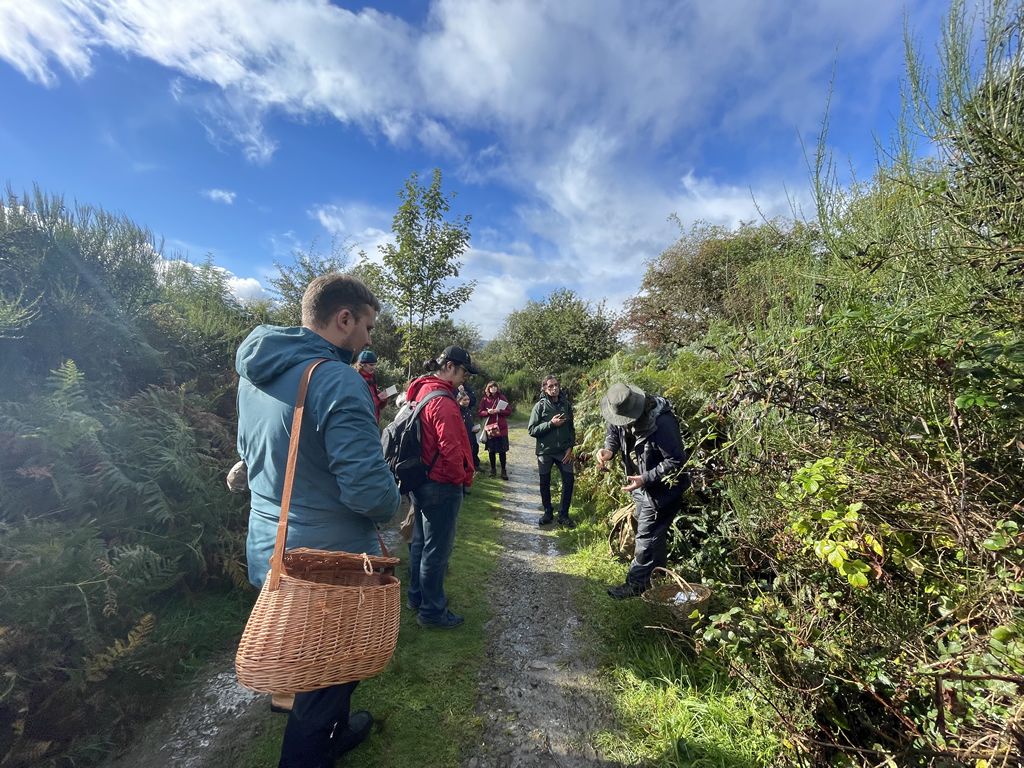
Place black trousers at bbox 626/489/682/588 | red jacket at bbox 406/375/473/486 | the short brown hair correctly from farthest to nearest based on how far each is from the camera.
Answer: black trousers at bbox 626/489/682/588 < red jacket at bbox 406/375/473/486 < the short brown hair

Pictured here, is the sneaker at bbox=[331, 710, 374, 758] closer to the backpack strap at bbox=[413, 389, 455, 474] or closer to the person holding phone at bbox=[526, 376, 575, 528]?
the backpack strap at bbox=[413, 389, 455, 474]

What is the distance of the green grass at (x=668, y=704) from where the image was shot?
7.37 feet

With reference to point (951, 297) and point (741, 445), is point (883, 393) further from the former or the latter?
point (741, 445)

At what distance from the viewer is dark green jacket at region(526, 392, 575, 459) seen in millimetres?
6020

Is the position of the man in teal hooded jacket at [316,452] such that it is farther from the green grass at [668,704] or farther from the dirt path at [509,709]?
the green grass at [668,704]

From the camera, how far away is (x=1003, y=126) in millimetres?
1603

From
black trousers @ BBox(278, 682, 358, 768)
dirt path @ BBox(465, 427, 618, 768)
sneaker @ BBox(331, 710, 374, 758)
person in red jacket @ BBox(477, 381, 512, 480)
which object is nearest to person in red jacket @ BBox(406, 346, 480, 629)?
dirt path @ BBox(465, 427, 618, 768)

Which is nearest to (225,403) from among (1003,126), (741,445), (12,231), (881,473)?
(12,231)

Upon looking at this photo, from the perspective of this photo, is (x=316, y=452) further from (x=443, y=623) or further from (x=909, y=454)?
(x=909, y=454)

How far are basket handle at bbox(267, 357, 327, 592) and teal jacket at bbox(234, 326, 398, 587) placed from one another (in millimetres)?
31

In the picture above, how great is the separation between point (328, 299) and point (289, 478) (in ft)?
2.83

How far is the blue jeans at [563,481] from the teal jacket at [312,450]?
14.2 ft

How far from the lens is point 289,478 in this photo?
1.64m

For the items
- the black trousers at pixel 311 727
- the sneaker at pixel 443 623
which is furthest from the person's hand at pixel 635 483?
the black trousers at pixel 311 727
